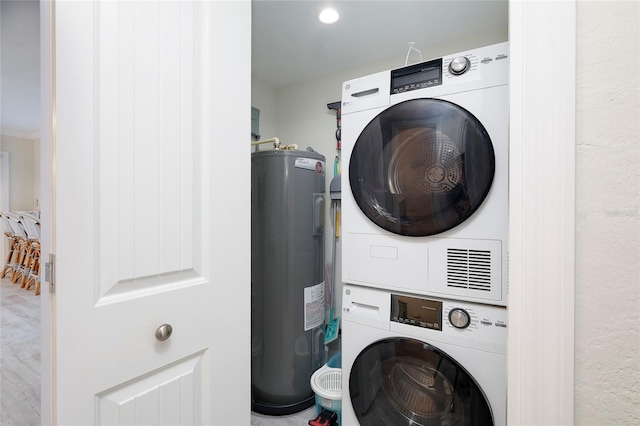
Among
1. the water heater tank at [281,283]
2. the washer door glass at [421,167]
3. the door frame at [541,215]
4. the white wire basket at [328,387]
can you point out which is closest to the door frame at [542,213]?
the door frame at [541,215]

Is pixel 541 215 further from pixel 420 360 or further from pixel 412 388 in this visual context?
pixel 412 388

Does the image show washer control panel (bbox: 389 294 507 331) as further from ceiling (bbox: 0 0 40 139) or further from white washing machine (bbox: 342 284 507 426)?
ceiling (bbox: 0 0 40 139)

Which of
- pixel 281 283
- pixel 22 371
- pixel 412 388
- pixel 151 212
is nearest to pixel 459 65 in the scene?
pixel 151 212

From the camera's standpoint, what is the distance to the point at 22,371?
2.18 metres

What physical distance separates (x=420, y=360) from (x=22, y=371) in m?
2.92

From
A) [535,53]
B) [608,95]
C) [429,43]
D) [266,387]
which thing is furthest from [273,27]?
[266,387]

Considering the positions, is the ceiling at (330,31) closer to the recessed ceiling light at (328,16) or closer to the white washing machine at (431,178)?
the recessed ceiling light at (328,16)

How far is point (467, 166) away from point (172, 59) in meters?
1.02

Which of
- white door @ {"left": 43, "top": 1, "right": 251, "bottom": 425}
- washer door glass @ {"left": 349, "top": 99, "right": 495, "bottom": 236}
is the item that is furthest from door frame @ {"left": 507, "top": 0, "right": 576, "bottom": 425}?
white door @ {"left": 43, "top": 1, "right": 251, "bottom": 425}

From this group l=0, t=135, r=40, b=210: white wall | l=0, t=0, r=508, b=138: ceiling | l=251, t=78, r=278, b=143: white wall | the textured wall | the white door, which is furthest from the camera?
l=0, t=135, r=40, b=210: white wall

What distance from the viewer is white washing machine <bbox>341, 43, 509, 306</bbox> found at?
1.05 m

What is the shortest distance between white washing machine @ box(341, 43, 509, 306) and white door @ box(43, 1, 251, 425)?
0.58 m

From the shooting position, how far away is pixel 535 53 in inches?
20.2

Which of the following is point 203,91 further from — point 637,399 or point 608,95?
point 637,399
